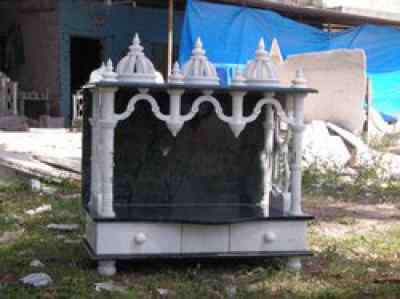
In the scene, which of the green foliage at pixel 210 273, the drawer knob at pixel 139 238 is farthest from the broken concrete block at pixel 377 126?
the drawer knob at pixel 139 238

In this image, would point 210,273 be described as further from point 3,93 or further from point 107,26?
point 107,26

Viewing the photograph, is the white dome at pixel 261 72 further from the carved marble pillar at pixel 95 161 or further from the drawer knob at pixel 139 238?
the drawer knob at pixel 139 238

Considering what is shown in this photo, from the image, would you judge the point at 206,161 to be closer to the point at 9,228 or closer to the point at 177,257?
the point at 177,257

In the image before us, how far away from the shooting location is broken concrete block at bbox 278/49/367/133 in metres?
12.1

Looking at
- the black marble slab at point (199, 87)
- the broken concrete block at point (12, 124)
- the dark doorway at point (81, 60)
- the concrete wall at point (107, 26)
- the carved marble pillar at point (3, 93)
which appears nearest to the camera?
the black marble slab at point (199, 87)

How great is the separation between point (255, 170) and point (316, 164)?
4.41m

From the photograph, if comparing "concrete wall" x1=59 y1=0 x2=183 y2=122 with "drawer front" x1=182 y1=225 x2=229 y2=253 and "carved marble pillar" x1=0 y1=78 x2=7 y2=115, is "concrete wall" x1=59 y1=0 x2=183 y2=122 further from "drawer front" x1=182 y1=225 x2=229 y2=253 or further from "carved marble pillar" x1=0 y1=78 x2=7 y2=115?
"drawer front" x1=182 y1=225 x2=229 y2=253

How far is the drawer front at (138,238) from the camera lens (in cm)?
449

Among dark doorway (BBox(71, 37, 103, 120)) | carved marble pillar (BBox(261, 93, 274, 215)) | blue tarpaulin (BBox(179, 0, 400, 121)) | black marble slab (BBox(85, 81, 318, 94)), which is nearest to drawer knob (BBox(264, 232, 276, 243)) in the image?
carved marble pillar (BBox(261, 93, 274, 215))

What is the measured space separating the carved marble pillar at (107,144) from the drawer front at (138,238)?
0.11 m

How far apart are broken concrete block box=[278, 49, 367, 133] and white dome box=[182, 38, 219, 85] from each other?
24.6 feet

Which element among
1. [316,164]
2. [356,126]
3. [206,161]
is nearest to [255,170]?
[206,161]

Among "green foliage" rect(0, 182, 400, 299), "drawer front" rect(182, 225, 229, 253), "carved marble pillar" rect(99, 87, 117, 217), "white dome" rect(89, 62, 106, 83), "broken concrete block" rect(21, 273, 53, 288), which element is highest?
"white dome" rect(89, 62, 106, 83)

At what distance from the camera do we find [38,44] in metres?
16.1
